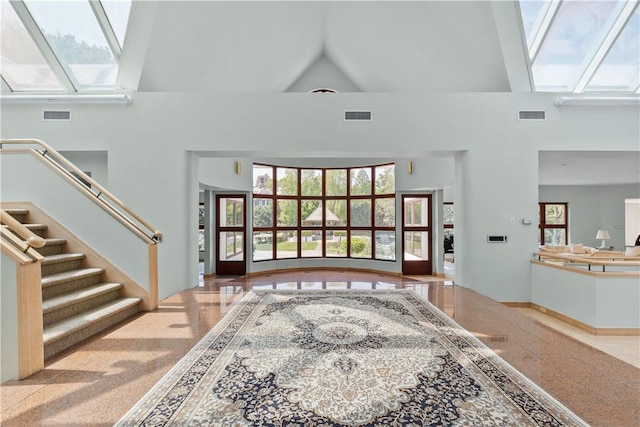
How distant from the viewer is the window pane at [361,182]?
10.1 meters

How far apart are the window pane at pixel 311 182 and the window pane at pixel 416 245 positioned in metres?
3.20

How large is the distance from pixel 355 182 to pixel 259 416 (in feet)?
28.8

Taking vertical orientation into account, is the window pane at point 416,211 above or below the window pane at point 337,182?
below

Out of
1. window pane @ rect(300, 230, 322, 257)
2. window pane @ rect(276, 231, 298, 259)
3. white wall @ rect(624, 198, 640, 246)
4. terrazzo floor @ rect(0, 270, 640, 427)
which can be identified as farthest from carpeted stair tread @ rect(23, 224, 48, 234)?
white wall @ rect(624, 198, 640, 246)

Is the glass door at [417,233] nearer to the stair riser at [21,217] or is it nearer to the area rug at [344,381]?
the area rug at [344,381]

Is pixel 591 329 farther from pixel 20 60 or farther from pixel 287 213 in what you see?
pixel 20 60

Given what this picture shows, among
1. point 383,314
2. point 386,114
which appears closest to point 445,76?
point 386,114

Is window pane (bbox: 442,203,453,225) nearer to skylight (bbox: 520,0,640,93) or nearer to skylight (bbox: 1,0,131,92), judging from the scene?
skylight (bbox: 520,0,640,93)

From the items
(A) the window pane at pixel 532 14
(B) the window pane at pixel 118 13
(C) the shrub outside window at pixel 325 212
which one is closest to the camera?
(B) the window pane at pixel 118 13

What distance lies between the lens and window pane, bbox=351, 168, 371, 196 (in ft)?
33.2

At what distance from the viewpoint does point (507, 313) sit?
408 cm

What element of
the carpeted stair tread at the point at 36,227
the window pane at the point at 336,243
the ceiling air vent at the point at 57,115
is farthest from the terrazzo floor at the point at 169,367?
the window pane at the point at 336,243

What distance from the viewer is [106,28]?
4.85 m

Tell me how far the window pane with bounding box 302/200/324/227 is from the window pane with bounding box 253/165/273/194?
1275 mm
